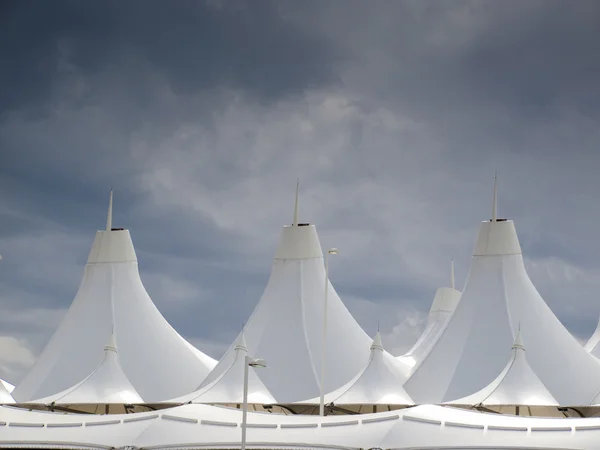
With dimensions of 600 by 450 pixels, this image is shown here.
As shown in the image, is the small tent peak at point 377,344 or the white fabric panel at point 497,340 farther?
the white fabric panel at point 497,340

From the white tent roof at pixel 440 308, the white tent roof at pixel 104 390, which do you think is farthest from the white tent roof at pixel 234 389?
the white tent roof at pixel 440 308

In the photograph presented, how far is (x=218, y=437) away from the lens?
1651 inches

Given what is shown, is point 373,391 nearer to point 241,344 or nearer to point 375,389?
point 375,389

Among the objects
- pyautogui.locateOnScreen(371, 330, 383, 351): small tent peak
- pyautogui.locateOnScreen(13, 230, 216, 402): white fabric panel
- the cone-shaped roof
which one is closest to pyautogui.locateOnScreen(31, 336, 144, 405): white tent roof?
pyautogui.locateOnScreen(13, 230, 216, 402): white fabric panel

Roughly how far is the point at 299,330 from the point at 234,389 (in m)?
9.23

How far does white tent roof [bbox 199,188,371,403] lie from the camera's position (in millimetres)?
58781

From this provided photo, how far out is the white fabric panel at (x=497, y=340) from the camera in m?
54.9

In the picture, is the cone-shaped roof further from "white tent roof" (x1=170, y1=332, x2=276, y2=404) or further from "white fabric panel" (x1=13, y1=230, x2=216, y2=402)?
"white fabric panel" (x1=13, y1=230, x2=216, y2=402)

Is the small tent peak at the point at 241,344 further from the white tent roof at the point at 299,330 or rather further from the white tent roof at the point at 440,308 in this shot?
the white tent roof at the point at 440,308

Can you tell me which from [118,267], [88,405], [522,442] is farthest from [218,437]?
[118,267]

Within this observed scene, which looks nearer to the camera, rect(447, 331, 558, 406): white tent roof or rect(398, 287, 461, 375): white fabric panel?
rect(447, 331, 558, 406): white tent roof

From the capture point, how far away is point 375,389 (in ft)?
171

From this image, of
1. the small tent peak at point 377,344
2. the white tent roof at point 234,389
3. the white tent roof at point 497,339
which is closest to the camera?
the white tent roof at point 234,389

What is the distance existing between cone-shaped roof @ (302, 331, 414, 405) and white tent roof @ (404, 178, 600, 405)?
2997 mm
